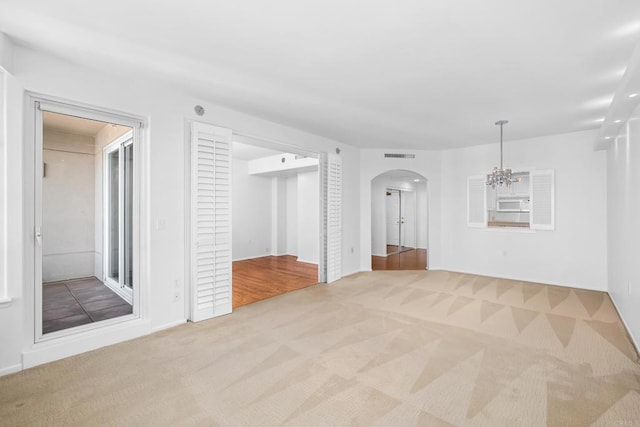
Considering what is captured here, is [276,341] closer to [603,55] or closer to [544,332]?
[544,332]

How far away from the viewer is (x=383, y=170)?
6695 mm

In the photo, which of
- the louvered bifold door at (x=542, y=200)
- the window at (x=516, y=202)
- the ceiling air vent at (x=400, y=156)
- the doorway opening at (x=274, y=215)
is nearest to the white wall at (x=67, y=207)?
the doorway opening at (x=274, y=215)

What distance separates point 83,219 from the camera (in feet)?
10.5

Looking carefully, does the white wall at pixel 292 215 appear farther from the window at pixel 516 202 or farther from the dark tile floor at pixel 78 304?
the dark tile floor at pixel 78 304

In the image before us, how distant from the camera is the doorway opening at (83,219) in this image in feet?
9.11

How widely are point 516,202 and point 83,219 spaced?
793cm

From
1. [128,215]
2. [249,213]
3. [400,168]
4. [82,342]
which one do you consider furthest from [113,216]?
[400,168]

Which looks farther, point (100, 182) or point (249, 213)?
point (249, 213)

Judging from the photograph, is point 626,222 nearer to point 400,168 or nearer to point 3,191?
point 400,168

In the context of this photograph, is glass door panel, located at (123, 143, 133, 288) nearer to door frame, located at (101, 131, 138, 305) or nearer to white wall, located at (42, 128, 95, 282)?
door frame, located at (101, 131, 138, 305)

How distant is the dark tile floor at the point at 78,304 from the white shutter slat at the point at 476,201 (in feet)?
20.1

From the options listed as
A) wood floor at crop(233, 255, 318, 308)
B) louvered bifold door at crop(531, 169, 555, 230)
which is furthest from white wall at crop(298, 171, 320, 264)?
louvered bifold door at crop(531, 169, 555, 230)

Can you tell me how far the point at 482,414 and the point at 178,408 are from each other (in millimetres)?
2034

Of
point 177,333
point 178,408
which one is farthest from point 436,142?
point 178,408
